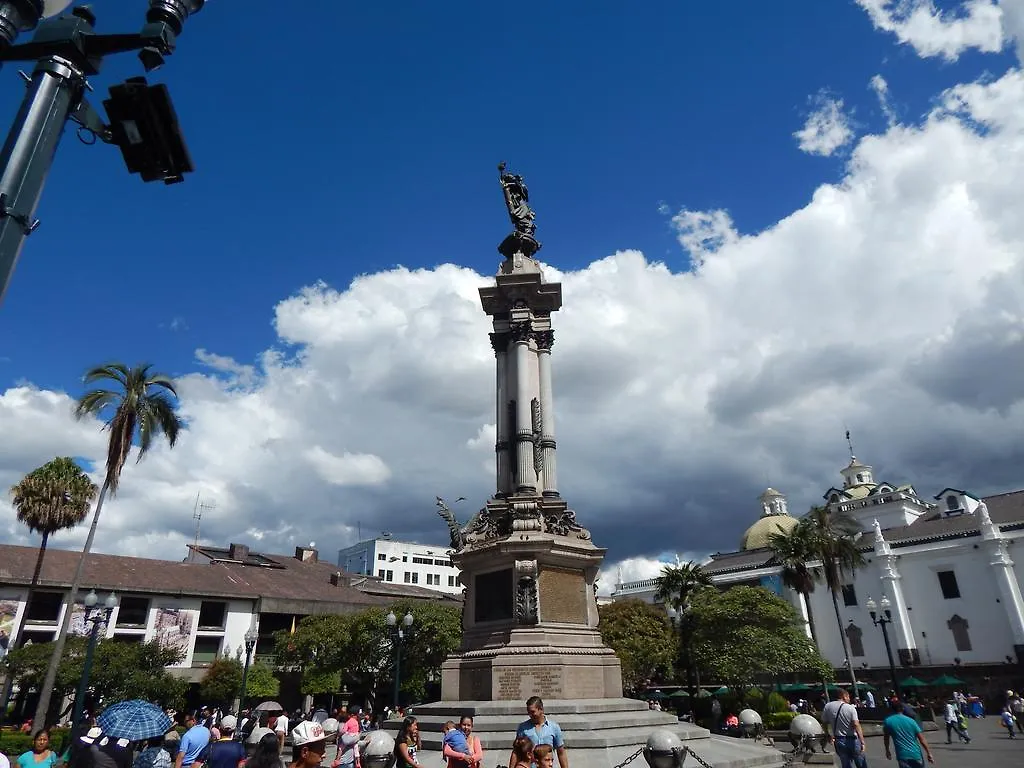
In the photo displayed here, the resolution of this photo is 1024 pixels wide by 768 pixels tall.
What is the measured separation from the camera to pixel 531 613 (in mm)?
13680

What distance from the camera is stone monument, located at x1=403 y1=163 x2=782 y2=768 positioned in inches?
474

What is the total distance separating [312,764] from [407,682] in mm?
37297

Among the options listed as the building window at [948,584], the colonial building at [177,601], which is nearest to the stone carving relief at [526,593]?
the colonial building at [177,601]

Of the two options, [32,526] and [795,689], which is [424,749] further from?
[795,689]

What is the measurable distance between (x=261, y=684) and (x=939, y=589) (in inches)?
2281

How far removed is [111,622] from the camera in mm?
42594

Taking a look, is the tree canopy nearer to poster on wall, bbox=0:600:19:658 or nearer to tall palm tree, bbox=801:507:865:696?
poster on wall, bbox=0:600:19:658

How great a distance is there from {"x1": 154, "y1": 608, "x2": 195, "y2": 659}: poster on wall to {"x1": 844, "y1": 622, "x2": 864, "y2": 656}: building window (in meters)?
57.2

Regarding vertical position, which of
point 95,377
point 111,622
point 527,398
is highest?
point 95,377

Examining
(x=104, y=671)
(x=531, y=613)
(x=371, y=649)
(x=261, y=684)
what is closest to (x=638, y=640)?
(x=371, y=649)

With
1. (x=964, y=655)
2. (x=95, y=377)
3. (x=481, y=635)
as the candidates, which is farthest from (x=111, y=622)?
(x=964, y=655)

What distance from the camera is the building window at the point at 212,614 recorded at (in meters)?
46.8

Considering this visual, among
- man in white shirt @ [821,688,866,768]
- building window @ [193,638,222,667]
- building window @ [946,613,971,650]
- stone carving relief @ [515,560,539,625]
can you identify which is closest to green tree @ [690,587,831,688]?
building window @ [946,613,971,650]

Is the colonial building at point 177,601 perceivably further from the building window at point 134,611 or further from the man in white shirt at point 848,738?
the man in white shirt at point 848,738
